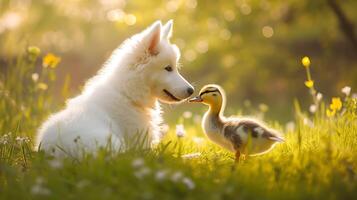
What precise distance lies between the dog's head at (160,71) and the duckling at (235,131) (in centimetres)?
16

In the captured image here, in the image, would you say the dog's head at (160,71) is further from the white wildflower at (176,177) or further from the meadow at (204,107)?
the white wildflower at (176,177)

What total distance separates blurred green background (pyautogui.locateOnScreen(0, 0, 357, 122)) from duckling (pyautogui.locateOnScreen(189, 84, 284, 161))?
2358mm

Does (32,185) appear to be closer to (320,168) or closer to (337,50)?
(320,168)

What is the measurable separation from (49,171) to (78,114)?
86cm

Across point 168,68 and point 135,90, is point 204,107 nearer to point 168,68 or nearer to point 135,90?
point 168,68

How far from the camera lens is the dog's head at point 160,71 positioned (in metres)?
4.95

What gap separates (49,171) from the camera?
3711 mm

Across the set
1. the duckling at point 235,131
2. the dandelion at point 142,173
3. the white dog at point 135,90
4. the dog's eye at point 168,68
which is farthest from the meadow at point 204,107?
the dog's eye at point 168,68

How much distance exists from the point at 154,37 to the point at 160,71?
308 millimetres

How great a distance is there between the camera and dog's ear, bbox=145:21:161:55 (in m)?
4.92

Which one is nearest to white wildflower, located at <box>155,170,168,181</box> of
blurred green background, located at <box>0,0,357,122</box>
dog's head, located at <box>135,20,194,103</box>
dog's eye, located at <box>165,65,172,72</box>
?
dog's head, located at <box>135,20,194,103</box>

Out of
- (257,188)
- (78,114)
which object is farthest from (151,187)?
(78,114)

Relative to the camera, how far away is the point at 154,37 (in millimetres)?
4941

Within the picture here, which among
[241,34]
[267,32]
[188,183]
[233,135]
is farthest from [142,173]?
[267,32]
